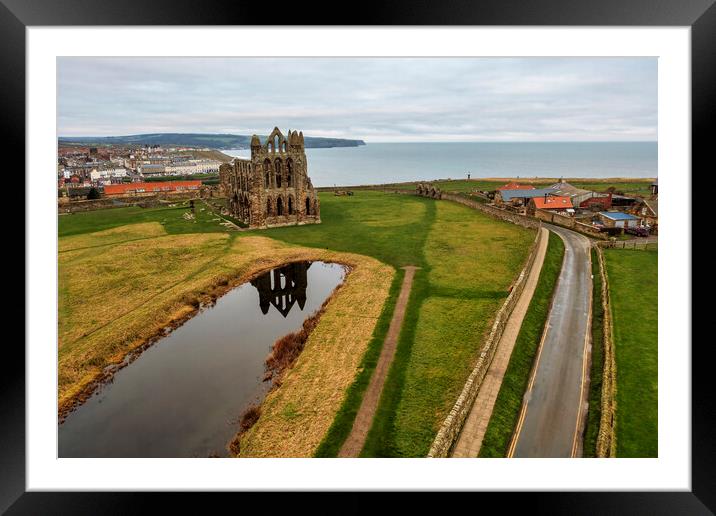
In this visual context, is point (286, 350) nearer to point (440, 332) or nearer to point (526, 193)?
point (440, 332)

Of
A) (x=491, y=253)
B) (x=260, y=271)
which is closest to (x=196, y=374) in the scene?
(x=260, y=271)

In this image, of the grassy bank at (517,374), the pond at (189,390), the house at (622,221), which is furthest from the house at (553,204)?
the pond at (189,390)

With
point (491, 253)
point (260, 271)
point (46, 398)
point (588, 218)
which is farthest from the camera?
point (588, 218)

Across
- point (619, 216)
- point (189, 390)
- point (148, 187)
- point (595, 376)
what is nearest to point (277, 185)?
point (148, 187)

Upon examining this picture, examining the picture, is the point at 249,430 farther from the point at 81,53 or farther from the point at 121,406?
the point at 81,53

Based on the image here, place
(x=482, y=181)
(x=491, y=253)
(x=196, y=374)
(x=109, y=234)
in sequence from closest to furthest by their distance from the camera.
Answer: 1. (x=196, y=374)
2. (x=491, y=253)
3. (x=109, y=234)
4. (x=482, y=181)
